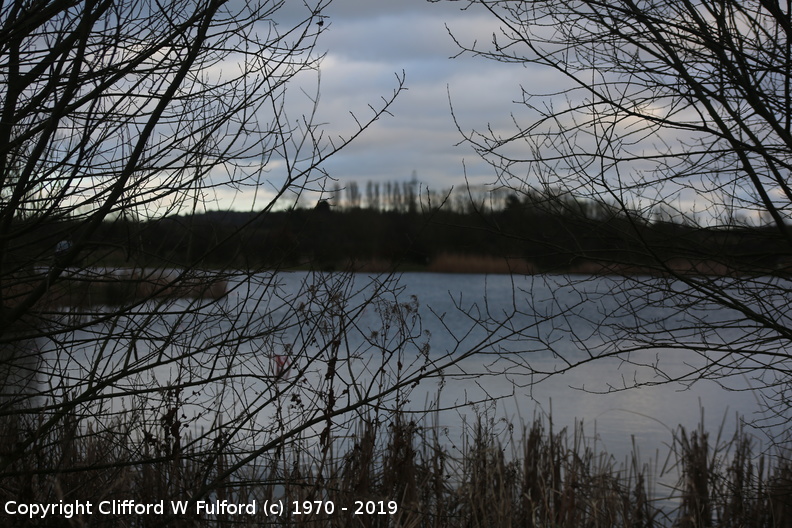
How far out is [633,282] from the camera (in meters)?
4.52

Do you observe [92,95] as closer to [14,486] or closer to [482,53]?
[14,486]

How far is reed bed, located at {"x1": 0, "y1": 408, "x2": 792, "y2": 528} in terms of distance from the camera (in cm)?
365

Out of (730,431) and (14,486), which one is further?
(730,431)

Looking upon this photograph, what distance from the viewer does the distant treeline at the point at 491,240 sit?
3.55 m

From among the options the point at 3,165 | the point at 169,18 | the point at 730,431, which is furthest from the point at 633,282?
the point at 730,431

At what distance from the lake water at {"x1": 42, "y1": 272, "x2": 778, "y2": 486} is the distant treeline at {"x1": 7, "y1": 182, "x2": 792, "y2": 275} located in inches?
6.2

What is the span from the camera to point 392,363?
419 inches

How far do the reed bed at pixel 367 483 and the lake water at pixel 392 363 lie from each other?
0.26 metres

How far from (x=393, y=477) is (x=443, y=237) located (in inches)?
111

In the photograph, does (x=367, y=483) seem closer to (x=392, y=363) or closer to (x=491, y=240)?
(x=491, y=240)

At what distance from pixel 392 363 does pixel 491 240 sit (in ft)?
19.6

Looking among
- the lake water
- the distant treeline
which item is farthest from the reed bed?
the distant treeline

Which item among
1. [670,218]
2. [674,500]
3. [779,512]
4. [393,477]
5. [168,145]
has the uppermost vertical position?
[168,145]

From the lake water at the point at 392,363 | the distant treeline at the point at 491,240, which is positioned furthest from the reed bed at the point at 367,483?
the distant treeline at the point at 491,240
